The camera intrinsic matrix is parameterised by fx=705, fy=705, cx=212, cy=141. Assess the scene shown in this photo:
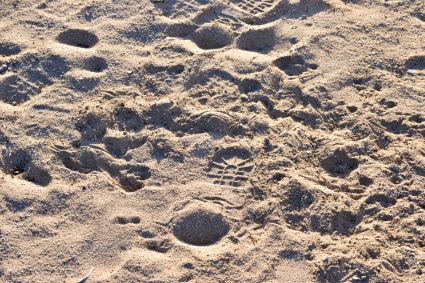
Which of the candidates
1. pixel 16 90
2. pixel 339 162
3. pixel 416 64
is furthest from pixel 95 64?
pixel 416 64

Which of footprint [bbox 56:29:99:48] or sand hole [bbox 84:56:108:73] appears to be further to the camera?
footprint [bbox 56:29:99:48]

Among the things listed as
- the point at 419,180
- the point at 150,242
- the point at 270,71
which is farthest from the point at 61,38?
the point at 419,180

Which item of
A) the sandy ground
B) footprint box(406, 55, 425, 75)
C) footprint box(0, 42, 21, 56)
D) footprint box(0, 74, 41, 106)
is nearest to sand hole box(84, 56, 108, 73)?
the sandy ground

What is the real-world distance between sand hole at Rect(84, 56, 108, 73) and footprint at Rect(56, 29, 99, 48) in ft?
0.73

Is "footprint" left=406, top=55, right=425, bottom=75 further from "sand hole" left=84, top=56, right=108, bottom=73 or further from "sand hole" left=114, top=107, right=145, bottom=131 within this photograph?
"sand hole" left=84, top=56, right=108, bottom=73

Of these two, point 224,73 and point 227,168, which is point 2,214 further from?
point 224,73

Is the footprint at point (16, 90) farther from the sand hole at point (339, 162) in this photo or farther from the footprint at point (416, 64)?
the footprint at point (416, 64)

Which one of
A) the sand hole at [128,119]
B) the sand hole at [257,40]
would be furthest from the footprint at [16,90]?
the sand hole at [257,40]

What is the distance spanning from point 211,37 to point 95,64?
2.74ft

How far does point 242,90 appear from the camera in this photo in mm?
4609

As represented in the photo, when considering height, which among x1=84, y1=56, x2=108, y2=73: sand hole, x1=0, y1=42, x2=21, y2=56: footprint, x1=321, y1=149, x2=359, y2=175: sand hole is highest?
x1=84, y1=56, x2=108, y2=73: sand hole

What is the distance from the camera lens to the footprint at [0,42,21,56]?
4867 millimetres

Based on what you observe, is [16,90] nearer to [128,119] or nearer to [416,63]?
[128,119]

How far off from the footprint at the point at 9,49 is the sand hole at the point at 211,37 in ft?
4.04
